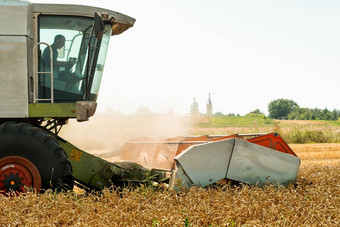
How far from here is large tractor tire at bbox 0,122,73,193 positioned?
4906 millimetres

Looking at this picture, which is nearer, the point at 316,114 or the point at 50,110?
the point at 50,110

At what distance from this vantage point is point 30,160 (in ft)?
16.1

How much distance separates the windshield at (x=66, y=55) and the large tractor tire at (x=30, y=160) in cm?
68

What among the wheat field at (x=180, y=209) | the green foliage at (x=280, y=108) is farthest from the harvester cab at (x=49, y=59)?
the green foliage at (x=280, y=108)

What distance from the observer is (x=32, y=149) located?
16.1ft

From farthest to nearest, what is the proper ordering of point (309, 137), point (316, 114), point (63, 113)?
point (316, 114), point (309, 137), point (63, 113)

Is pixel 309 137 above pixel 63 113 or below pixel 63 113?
below

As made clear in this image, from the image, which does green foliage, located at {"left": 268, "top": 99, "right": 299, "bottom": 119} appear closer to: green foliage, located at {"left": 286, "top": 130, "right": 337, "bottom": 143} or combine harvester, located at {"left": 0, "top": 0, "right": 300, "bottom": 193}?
green foliage, located at {"left": 286, "top": 130, "right": 337, "bottom": 143}

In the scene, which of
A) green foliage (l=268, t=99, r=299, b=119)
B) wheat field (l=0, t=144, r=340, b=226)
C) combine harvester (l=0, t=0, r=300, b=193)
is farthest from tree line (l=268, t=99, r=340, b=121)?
wheat field (l=0, t=144, r=340, b=226)

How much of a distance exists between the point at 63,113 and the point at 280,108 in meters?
100

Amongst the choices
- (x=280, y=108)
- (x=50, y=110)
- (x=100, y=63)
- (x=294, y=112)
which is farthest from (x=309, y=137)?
(x=280, y=108)

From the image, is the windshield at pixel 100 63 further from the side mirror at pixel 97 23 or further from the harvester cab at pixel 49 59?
the side mirror at pixel 97 23

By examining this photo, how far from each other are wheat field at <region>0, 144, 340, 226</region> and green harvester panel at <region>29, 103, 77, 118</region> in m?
0.96

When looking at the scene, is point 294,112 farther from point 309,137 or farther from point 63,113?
point 63,113
